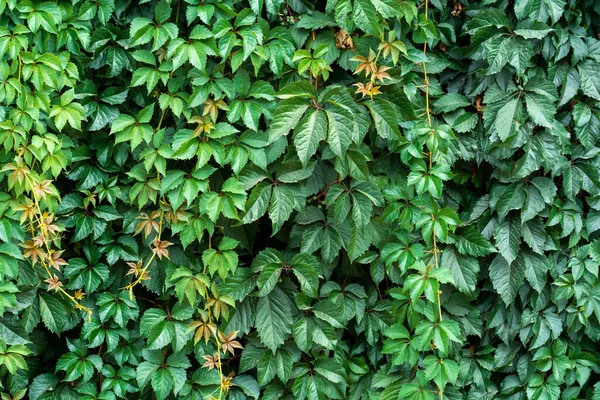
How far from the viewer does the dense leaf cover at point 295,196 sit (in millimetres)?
2105

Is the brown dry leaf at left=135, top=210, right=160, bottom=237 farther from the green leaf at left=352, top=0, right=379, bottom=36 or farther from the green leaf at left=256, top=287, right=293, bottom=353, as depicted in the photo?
the green leaf at left=352, top=0, right=379, bottom=36

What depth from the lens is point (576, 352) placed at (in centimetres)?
253

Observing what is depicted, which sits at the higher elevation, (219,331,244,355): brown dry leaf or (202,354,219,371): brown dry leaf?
(219,331,244,355): brown dry leaf

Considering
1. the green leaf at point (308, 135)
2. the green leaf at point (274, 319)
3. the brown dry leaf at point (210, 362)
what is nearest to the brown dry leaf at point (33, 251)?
the brown dry leaf at point (210, 362)

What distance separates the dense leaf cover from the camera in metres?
2.11

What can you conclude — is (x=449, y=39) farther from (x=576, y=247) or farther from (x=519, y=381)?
(x=519, y=381)

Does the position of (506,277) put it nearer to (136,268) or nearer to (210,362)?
(210,362)

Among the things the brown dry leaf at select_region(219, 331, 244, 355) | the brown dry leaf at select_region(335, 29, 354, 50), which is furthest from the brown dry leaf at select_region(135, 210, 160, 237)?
the brown dry leaf at select_region(335, 29, 354, 50)


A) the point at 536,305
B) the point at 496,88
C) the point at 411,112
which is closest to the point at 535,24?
the point at 496,88

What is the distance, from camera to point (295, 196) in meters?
2.17

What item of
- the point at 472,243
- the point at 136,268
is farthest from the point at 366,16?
the point at 136,268

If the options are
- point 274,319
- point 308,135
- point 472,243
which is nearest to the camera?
point 308,135

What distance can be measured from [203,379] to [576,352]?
1.43 meters

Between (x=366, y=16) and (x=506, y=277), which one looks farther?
(x=506, y=277)
